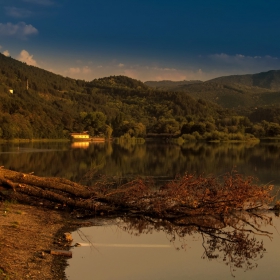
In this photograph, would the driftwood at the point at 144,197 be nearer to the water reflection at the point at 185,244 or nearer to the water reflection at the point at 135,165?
the water reflection at the point at 185,244

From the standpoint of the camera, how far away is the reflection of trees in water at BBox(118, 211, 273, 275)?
10852 millimetres

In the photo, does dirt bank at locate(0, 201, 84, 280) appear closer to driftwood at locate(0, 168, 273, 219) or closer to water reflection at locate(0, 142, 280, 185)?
driftwood at locate(0, 168, 273, 219)

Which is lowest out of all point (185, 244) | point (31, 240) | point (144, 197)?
point (185, 244)

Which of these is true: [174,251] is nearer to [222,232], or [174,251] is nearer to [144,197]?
[222,232]

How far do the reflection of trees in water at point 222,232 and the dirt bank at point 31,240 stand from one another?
2.27m

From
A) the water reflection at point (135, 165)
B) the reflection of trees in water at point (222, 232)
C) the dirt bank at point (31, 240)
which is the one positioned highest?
the dirt bank at point (31, 240)

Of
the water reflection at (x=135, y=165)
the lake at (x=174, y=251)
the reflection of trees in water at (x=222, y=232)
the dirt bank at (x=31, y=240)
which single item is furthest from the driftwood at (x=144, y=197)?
the water reflection at (x=135, y=165)

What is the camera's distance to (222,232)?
1285 centimetres

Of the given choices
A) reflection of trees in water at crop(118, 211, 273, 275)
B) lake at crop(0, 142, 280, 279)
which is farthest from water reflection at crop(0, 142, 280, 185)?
lake at crop(0, 142, 280, 279)

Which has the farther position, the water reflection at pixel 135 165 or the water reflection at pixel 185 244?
the water reflection at pixel 135 165

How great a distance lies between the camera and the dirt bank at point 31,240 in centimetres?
830

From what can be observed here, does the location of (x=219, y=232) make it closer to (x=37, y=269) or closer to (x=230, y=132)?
(x=37, y=269)

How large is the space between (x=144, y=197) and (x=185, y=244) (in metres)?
3.05

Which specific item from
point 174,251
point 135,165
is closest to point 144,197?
point 174,251
